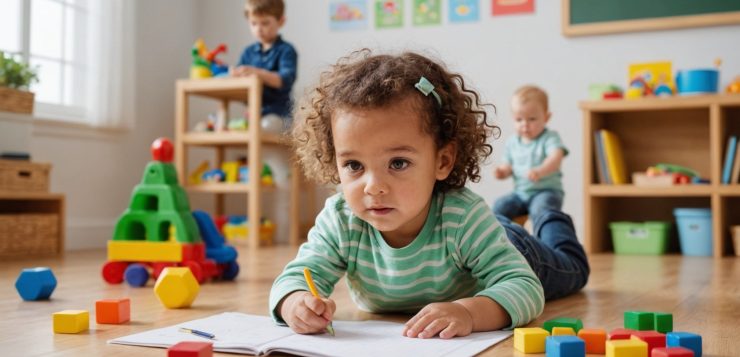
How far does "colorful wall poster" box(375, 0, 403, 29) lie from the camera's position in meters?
3.77

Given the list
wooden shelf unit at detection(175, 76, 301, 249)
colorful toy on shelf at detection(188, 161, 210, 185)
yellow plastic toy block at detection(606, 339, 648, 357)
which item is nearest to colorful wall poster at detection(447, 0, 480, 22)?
wooden shelf unit at detection(175, 76, 301, 249)

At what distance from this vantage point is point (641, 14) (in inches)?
132

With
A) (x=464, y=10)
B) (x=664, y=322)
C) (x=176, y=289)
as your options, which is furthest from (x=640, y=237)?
(x=176, y=289)

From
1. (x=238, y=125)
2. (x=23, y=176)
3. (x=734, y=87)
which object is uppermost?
(x=734, y=87)

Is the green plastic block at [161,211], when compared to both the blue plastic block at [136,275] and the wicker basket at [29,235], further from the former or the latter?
the wicker basket at [29,235]

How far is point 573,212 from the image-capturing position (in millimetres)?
3496

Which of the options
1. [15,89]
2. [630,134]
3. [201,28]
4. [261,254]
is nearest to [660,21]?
[630,134]

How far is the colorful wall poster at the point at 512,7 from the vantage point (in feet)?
11.7

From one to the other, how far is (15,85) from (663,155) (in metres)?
2.64

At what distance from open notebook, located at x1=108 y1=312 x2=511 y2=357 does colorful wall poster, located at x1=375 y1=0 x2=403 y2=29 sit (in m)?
2.76

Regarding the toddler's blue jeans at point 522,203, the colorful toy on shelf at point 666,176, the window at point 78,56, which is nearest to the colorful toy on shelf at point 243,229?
the window at point 78,56

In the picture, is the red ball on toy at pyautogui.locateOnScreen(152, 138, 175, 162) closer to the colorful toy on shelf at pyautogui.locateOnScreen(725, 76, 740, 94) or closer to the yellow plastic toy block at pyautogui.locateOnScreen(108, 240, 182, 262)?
the yellow plastic toy block at pyautogui.locateOnScreen(108, 240, 182, 262)

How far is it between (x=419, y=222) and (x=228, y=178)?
7.93ft

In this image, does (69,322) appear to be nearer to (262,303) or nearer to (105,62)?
(262,303)
